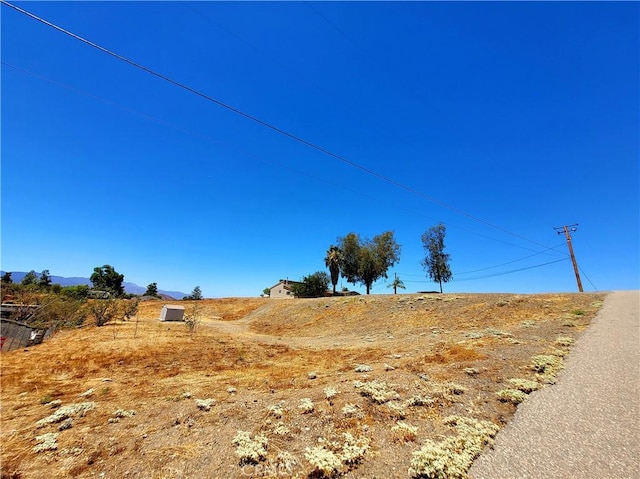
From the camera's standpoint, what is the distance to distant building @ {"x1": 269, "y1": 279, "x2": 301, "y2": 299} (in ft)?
228

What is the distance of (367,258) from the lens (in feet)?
184

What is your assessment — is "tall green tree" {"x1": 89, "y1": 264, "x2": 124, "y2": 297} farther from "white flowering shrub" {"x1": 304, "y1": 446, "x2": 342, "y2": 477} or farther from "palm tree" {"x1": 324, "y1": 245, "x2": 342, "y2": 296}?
"white flowering shrub" {"x1": 304, "y1": 446, "x2": 342, "y2": 477}

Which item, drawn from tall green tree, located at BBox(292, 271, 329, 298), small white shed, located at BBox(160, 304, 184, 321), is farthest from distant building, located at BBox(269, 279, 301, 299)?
small white shed, located at BBox(160, 304, 184, 321)

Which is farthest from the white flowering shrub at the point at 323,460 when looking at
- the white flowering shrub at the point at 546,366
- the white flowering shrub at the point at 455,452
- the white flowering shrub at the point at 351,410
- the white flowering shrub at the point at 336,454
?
the white flowering shrub at the point at 546,366

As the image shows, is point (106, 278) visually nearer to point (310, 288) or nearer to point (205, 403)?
point (310, 288)

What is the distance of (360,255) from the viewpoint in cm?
5747

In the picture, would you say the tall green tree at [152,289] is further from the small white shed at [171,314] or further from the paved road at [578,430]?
the paved road at [578,430]

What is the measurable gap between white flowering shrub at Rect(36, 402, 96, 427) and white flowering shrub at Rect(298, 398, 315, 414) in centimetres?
528

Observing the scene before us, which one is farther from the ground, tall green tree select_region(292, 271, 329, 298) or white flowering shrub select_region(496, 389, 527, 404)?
tall green tree select_region(292, 271, 329, 298)

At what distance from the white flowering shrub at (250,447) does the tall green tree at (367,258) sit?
52.2 meters

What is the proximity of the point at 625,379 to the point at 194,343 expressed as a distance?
18921 millimetres

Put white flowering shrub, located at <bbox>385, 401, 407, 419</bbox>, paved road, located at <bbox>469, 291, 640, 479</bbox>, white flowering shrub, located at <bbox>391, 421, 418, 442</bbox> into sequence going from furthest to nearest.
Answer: white flowering shrub, located at <bbox>385, 401, 407, 419</bbox>, white flowering shrub, located at <bbox>391, 421, 418, 442</bbox>, paved road, located at <bbox>469, 291, 640, 479</bbox>

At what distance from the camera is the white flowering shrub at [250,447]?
4.37 meters

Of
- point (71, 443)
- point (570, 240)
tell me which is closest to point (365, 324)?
point (71, 443)
